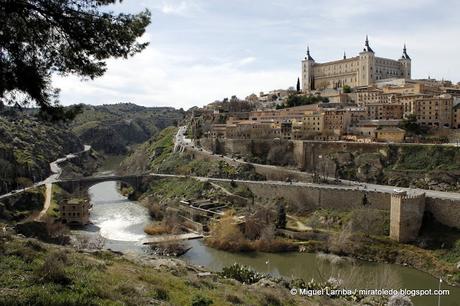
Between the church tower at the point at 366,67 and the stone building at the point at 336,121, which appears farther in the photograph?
the church tower at the point at 366,67

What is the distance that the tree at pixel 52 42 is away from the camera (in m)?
9.48

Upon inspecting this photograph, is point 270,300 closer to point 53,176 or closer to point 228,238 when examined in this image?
point 228,238

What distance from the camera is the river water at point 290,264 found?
2228 cm

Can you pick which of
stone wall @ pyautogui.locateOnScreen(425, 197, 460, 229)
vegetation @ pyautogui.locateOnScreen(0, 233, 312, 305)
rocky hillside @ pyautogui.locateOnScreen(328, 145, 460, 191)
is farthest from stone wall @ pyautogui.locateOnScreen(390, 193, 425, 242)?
vegetation @ pyautogui.locateOnScreen(0, 233, 312, 305)

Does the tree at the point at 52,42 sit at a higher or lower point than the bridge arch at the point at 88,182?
A: higher

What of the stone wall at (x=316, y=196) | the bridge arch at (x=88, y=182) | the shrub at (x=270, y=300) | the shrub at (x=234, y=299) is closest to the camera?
the shrub at (x=234, y=299)

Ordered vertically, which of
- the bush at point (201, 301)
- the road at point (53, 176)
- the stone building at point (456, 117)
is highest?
the stone building at point (456, 117)

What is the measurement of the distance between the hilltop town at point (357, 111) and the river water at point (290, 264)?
18.8 metres

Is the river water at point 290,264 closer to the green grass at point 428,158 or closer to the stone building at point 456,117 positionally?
the green grass at point 428,158

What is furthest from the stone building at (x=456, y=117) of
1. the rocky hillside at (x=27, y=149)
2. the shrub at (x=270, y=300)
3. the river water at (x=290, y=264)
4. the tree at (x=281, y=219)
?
the shrub at (x=270, y=300)

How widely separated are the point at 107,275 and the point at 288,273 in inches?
642

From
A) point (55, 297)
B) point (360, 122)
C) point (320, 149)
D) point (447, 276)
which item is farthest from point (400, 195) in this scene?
point (55, 297)

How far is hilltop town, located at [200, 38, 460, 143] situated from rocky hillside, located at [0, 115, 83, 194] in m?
20.3

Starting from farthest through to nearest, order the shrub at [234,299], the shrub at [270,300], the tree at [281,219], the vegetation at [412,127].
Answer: the vegetation at [412,127] < the tree at [281,219] < the shrub at [270,300] < the shrub at [234,299]
